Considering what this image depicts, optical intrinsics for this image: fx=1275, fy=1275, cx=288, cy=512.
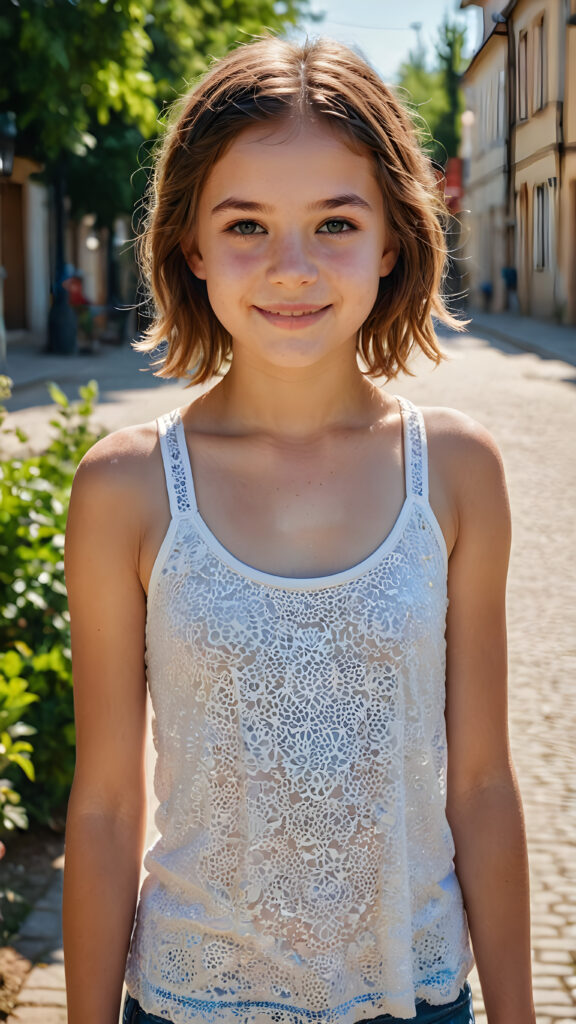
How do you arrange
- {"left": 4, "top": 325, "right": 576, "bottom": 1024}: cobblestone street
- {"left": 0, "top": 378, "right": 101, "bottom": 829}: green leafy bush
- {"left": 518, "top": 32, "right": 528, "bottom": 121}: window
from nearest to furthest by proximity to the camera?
{"left": 518, "top": 32, "right": 528, "bottom": 121}: window < {"left": 4, "top": 325, "right": 576, "bottom": 1024}: cobblestone street < {"left": 0, "top": 378, "right": 101, "bottom": 829}: green leafy bush

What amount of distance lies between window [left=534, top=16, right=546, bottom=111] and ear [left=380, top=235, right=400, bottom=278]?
104cm

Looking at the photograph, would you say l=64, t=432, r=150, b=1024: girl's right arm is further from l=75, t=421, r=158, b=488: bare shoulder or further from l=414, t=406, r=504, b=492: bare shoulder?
l=414, t=406, r=504, b=492: bare shoulder

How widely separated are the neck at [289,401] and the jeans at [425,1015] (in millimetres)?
735

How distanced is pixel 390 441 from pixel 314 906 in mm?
598

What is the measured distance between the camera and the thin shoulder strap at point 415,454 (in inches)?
63.4

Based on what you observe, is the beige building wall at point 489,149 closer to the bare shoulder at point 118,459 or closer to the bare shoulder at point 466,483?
the bare shoulder at point 466,483

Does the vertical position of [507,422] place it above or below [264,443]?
below

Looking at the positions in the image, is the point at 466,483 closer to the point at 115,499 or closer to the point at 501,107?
the point at 115,499

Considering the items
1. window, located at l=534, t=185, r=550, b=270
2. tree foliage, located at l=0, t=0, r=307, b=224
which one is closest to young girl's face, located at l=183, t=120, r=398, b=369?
window, located at l=534, t=185, r=550, b=270

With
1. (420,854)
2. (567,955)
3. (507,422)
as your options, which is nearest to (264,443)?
(420,854)

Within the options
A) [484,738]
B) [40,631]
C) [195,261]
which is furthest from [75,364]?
[484,738]

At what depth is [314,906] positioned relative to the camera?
1.49m

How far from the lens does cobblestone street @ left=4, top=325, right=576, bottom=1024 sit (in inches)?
136

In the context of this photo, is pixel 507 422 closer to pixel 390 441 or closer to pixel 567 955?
pixel 567 955
